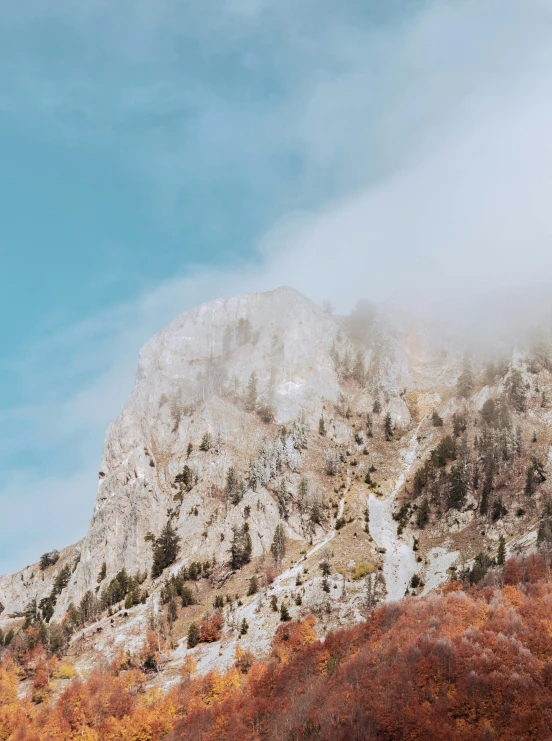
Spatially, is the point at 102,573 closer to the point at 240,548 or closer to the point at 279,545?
the point at 240,548

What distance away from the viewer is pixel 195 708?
10438 centimetres

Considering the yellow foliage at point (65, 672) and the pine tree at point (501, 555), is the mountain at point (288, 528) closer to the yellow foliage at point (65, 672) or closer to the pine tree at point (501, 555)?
the pine tree at point (501, 555)

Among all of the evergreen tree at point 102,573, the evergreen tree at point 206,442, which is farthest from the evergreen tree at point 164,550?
the evergreen tree at point 206,442

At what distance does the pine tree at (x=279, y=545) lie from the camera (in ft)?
491

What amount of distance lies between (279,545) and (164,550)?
109ft

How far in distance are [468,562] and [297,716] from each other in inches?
2174

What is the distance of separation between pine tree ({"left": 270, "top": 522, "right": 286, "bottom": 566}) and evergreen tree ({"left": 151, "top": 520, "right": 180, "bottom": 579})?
27.4 m

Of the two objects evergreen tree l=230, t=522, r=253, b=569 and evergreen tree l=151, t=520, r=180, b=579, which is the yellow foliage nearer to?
evergreen tree l=151, t=520, r=180, b=579

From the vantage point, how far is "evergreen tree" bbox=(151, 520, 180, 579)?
158 meters

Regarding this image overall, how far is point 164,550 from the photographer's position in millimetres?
162000

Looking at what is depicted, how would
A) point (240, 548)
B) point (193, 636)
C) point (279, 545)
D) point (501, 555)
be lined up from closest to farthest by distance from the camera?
point (501, 555), point (193, 636), point (279, 545), point (240, 548)

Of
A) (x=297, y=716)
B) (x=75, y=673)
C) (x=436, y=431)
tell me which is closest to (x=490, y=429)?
(x=436, y=431)

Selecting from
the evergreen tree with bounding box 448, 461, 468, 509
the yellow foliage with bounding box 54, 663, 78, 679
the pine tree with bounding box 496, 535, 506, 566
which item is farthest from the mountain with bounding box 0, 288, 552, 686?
the yellow foliage with bounding box 54, 663, 78, 679

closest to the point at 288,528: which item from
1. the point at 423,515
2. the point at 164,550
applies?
the point at 164,550
